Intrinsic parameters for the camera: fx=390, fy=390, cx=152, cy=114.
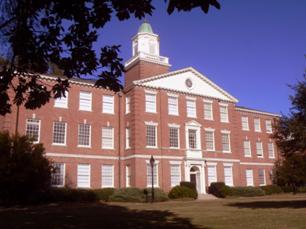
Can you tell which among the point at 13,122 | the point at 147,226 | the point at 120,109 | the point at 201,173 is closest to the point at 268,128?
the point at 201,173

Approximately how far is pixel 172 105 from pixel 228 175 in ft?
35.6

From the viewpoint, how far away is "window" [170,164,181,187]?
40969mm

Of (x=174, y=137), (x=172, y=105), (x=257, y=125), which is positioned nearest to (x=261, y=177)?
(x=257, y=125)

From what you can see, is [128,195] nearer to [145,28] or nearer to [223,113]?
[223,113]

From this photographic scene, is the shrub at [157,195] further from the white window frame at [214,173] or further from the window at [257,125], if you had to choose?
the window at [257,125]

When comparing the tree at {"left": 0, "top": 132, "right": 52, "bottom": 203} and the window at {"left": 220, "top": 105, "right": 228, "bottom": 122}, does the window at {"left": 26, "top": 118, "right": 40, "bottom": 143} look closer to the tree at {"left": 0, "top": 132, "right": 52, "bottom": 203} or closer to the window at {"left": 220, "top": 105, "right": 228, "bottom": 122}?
the tree at {"left": 0, "top": 132, "right": 52, "bottom": 203}

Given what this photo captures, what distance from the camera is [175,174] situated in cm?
4138

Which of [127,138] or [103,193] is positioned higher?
[127,138]

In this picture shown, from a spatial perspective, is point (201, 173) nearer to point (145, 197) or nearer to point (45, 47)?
point (145, 197)

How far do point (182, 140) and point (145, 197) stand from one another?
9.21 meters

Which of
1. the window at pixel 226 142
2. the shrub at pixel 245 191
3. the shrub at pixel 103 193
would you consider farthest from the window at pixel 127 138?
the window at pixel 226 142

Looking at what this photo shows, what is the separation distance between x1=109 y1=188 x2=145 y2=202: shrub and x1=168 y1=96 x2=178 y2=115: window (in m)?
10.6

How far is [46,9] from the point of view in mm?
8062

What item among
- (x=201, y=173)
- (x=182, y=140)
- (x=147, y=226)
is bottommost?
(x=147, y=226)
